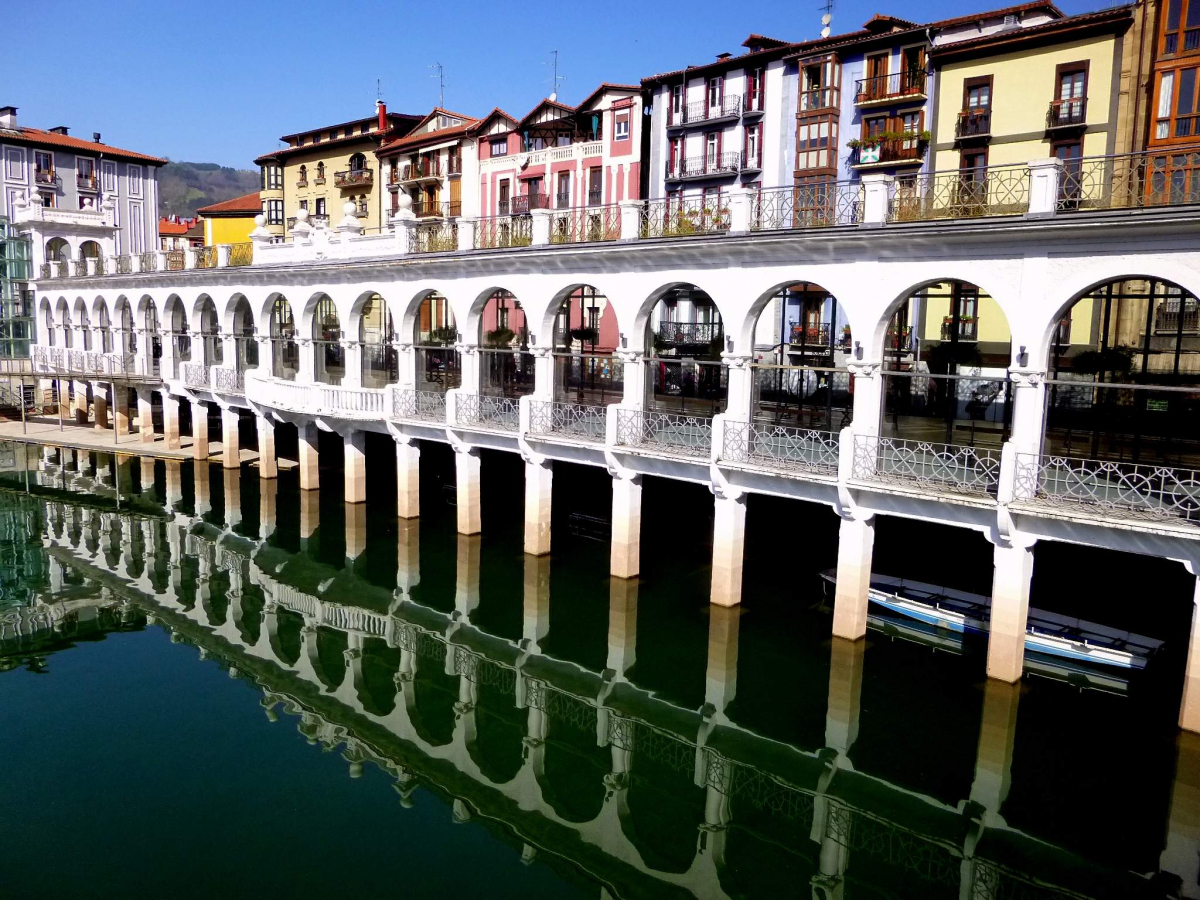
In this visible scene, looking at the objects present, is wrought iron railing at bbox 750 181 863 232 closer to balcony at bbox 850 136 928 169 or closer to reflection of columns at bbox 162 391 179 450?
balcony at bbox 850 136 928 169

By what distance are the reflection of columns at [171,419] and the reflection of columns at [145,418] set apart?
1.98 metres

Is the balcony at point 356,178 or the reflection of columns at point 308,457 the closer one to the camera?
the reflection of columns at point 308,457

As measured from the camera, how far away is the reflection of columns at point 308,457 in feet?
105

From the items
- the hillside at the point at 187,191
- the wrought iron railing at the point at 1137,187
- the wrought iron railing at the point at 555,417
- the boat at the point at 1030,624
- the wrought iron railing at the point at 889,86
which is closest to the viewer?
the wrought iron railing at the point at 1137,187

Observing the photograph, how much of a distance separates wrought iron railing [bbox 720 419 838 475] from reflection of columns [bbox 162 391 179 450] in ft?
95.7

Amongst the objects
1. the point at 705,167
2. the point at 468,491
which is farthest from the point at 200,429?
the point at 705,167

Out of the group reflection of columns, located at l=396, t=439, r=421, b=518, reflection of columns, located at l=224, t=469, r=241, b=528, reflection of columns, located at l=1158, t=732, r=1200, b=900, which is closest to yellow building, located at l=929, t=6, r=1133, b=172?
reflection of columns, located at l=1158, t=732, r=1200, b=900

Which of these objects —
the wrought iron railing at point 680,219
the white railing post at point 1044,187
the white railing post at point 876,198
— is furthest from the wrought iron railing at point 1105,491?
the wrought iron railing at point 680,219

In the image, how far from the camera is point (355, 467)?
3053cm

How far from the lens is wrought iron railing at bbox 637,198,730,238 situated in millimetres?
20609

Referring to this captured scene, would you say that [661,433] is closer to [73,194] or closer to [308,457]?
[308,457]

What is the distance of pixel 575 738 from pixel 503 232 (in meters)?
14.4

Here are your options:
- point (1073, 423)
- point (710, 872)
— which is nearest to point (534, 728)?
point (710, 872)

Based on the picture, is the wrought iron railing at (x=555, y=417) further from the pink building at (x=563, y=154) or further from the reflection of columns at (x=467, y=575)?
the pink building at (x=563, y=154)
